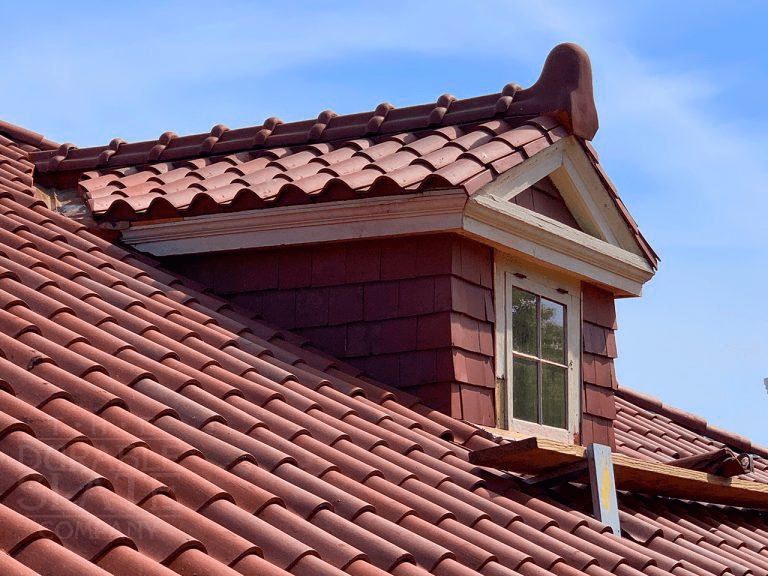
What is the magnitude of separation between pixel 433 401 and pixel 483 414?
0.37 meters

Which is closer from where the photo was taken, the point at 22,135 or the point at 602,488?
the point at 602,488

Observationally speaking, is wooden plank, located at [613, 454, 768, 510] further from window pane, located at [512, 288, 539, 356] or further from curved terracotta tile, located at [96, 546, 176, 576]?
curved terracotta tile, located at [96, 546, 176, 576]

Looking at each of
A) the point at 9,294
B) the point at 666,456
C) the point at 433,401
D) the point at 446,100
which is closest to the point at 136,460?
the point at 9,294

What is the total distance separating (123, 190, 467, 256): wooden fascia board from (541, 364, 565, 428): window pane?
1.45m

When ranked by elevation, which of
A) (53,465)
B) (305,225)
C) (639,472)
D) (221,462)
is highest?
(305,225)

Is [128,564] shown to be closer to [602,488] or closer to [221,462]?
[221,462]

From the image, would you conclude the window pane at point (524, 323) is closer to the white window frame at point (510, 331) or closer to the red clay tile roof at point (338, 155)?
the white window frame at point (510, 331)

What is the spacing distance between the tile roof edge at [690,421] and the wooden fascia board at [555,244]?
11.6 feet

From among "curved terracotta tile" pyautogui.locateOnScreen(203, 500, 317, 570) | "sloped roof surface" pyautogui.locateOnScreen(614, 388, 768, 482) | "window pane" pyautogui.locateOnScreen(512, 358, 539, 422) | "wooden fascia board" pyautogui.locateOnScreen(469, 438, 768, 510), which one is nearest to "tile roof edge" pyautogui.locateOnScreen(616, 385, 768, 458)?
"sloped roof surface" pyautogui.locateOnScreen(614, 388, 768, 482)

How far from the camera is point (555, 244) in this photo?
792cm

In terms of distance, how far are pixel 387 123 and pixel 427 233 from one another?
4.68 ft

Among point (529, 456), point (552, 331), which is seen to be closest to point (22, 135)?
point (552, 331)

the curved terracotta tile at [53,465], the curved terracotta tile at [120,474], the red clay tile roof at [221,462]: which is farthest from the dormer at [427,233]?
the curved terracotta tile at [53,465]

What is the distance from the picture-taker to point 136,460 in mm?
4348
